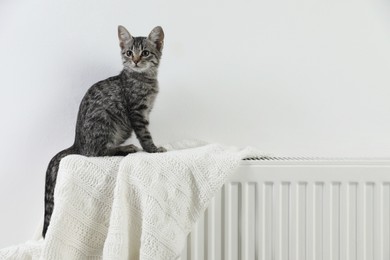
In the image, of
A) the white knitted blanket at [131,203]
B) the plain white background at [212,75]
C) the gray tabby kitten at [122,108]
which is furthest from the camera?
the plain white background at [212,75]

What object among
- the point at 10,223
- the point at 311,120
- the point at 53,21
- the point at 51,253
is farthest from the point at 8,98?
the point at 311,120

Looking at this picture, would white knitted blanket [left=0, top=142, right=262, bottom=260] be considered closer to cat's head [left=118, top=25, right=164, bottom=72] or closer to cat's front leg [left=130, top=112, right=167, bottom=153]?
cat's front leg [left=130, top=112, right=167, bottom=153]

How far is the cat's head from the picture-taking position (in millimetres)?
1309

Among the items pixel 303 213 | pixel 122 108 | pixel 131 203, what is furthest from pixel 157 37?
pixel 303 213

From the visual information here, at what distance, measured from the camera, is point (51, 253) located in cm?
111

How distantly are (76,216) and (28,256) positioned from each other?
224 millimetres

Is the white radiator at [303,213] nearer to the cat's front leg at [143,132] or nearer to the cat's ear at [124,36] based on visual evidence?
the cat's front leg at [143,132]

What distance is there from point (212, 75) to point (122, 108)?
1.24ft

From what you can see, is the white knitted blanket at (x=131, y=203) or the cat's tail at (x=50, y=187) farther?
the cat's tail at (x=50, y=187)

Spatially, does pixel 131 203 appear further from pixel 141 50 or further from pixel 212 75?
pixel 212 75

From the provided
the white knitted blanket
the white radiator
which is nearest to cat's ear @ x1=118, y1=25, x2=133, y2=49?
the white knitted blanket

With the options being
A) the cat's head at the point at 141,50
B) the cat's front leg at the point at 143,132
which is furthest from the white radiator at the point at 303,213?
the cat's head at the point at 141,50

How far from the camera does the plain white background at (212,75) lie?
4.91 feet

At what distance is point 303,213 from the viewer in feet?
3.94
